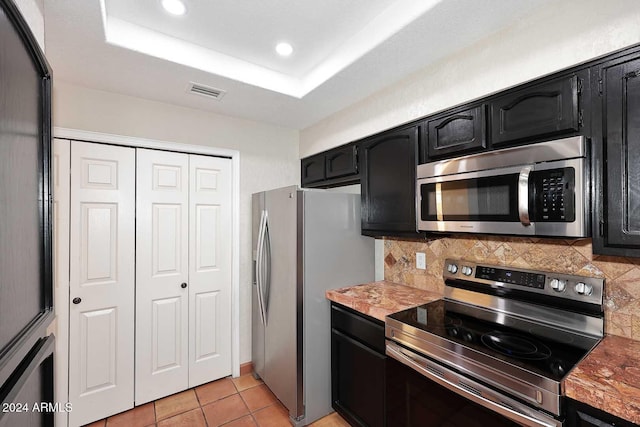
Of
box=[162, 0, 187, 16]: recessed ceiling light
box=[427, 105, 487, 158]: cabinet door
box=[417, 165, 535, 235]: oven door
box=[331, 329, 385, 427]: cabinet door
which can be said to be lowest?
box=[331, 329, 385, 427]: cabinet door

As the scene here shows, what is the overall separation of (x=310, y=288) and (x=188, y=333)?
127cm

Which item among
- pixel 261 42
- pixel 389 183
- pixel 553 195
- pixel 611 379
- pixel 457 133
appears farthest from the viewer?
pixel 389 183

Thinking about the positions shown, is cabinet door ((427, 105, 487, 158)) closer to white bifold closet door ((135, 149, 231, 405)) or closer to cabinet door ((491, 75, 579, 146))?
cabinet door ((491, 75, 579, 146))

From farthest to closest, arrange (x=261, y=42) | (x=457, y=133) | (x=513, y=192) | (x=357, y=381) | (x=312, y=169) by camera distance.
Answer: (x=312, y=169) → (x=357, y=381) → (x=261, y=42) → (x=457, y=133) → (x=513, y=192)

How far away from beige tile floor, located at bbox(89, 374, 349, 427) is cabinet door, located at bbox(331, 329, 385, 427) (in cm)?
20

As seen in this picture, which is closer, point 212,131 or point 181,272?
point 181,272

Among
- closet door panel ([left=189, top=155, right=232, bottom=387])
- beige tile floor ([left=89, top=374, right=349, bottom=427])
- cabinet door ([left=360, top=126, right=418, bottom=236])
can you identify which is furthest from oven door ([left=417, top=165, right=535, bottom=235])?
closet door panel ([left=189, top=155, right=232, bottom=387])

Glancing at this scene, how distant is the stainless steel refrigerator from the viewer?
2145 mm

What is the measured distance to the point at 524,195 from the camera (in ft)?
4.45

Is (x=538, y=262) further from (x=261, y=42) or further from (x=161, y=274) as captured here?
(x=161, y=274)

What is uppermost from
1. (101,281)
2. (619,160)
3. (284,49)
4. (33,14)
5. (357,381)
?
(284,49)

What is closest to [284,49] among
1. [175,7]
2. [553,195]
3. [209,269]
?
[175,7]

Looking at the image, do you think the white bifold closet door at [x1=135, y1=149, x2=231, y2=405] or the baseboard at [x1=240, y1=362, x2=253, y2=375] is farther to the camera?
the baseboard at [x1=240, y1=362, x2=253, y2=375]

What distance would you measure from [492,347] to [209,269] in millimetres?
2247
